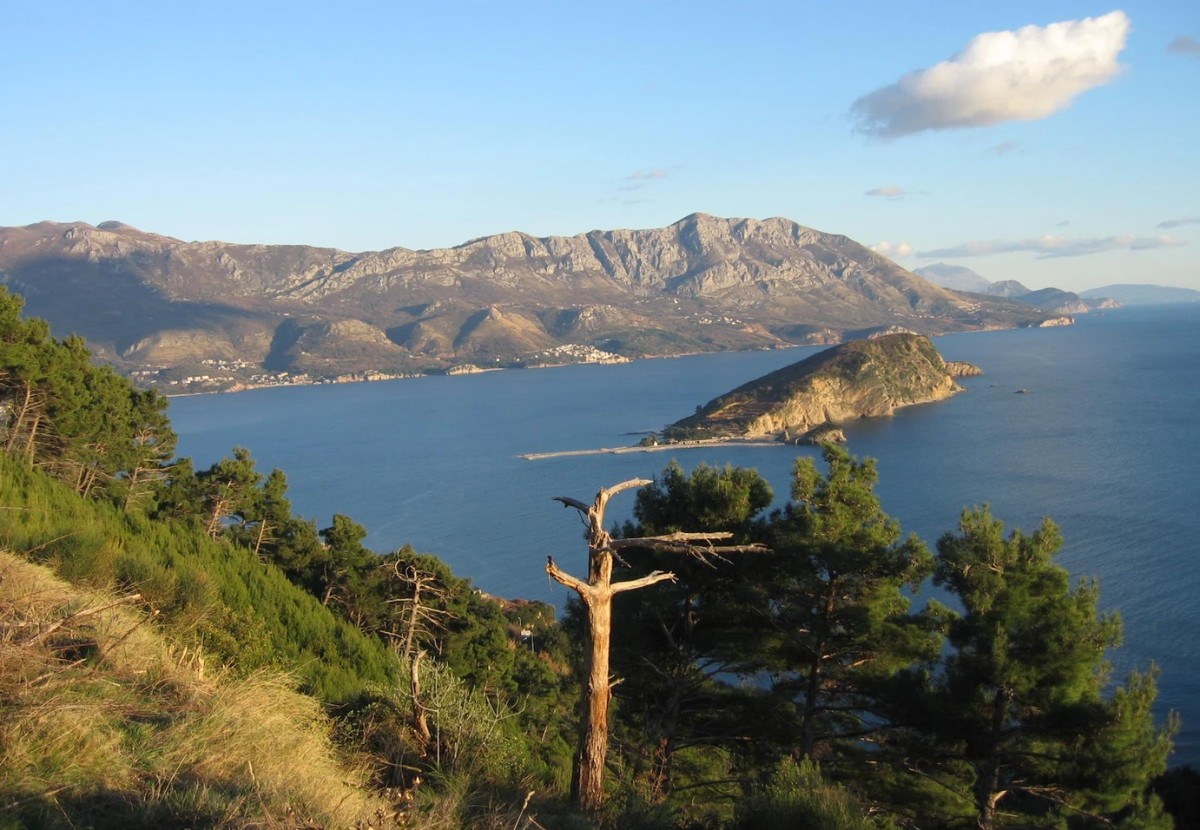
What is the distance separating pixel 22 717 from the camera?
3.76 metres

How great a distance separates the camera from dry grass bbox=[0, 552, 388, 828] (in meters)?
3.45

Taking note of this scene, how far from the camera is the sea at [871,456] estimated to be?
107ft

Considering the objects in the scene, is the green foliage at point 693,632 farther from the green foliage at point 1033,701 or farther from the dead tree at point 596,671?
the dead tree at point 596,671

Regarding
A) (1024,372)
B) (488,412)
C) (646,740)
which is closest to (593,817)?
(646,740)

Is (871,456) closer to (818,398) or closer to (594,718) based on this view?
(594,718)

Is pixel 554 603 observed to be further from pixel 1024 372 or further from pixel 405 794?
pixel 1024 372

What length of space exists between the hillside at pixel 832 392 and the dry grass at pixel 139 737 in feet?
219

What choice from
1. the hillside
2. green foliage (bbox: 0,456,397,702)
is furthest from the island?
green foliage (bbox: 0,456,397,702)

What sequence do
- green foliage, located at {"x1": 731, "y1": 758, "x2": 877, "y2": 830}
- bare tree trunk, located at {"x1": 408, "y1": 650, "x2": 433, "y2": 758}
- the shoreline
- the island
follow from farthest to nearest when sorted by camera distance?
the island, the shoreline, bare tree trunk, located at {"x1": 408, "y1": 650, "x2": 433, "y2": 758}, green foliage, located at {"x1": 731, "y1": 758, "x2": 877, "y2": 830}

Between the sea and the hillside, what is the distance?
2.84m

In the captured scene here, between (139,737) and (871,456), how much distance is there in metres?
39.3

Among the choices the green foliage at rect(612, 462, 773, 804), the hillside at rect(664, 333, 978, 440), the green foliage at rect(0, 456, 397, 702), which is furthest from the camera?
the hillside at rect(664, 333, 978, 440)

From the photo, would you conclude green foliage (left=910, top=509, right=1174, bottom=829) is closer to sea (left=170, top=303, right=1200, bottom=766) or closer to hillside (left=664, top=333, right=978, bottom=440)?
sea (left=170, top=303, right=1200, bottom=766)

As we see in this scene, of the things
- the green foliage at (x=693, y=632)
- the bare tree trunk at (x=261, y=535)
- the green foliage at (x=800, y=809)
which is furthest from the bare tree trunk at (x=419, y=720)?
the bare tree trunk at (x=261, y=535)
